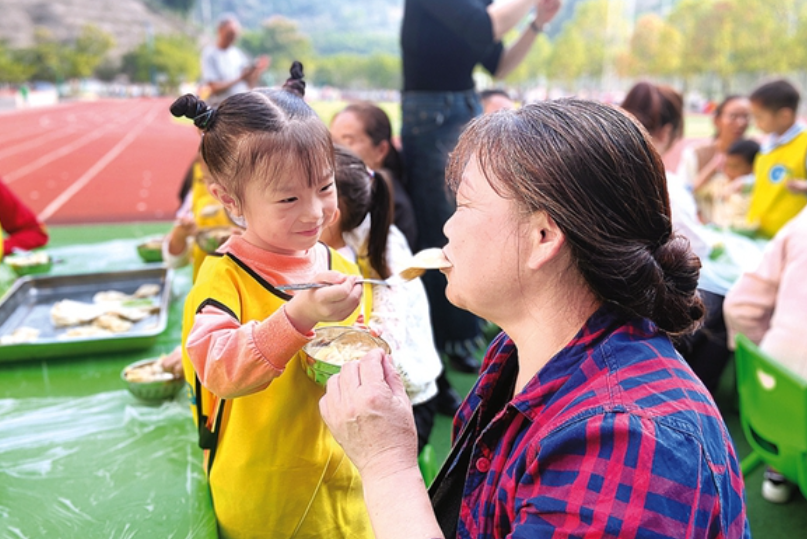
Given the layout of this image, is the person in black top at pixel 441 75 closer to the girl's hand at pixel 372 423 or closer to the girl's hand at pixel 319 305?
the girl's hand at pixel 319 305

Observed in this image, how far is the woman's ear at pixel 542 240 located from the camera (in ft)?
2.89

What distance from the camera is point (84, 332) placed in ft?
7.38

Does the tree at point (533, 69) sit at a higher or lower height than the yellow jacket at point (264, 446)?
lower

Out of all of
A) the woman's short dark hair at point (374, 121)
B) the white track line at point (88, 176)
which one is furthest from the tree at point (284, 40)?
the woman's short dark hair at point (374, 121)

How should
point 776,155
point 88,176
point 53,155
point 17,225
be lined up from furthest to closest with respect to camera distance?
1. point 53,155
2. point 88,176
3. point 776,155
4. point 17,225

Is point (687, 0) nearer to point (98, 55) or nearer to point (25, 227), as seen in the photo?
point (25, 227)

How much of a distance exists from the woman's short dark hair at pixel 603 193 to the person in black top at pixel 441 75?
198cm

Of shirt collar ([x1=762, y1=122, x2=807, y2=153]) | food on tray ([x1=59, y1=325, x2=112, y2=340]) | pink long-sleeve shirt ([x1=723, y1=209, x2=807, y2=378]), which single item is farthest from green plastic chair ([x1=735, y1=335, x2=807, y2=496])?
shirt collar ([x1=762, y1=122, x2=807, y2=153])

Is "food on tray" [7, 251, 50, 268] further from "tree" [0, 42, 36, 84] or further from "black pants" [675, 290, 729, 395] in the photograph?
"tree" [0, 42, 36, 84]

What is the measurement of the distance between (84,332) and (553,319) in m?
2.00

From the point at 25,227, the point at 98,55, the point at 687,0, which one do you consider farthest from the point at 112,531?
the point at 98,55

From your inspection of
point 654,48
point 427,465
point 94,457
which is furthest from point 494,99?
point 654,48

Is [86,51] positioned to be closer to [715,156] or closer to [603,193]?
[715,156]

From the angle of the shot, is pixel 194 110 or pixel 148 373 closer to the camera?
pixel 194 110
